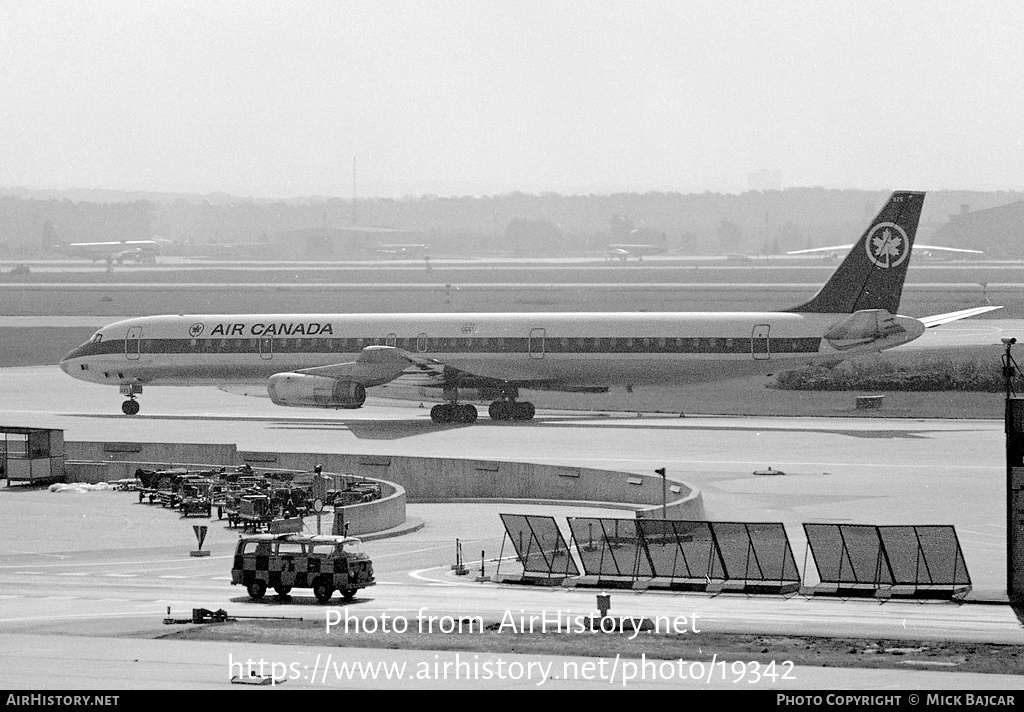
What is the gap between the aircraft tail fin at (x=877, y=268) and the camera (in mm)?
55719

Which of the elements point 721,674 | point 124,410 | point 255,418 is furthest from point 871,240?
point 721,674

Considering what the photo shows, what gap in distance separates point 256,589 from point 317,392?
31204mm

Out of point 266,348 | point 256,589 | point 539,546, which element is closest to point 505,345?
point 266,348

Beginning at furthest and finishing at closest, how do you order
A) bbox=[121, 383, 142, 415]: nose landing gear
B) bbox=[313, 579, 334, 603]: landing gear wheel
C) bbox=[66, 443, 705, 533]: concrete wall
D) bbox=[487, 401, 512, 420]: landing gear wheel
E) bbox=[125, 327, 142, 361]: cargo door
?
bbox=[125, 327, 142, 361]: cargo door, bbox=[121, 383, 142, 415]: nose landing gear, bbox=[487, 401, 512, 420]: landing gear wheel, bbox=[66, 443, 705, 533]: concrete wall, bbox=[313, 579, 334, 603]: landing gear wheel

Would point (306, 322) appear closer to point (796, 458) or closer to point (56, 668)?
point (796, 458)

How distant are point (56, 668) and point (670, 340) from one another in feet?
128

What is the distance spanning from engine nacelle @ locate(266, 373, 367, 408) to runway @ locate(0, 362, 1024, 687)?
1.00 m

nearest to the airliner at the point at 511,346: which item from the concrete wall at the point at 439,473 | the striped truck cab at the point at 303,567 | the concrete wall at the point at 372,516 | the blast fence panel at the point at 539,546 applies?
the concrete wall at the point at 439,473

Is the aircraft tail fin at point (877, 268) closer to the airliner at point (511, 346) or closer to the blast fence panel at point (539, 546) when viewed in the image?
the airliner at point (511, 346)

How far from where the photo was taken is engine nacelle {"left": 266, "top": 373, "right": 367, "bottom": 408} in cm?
5766

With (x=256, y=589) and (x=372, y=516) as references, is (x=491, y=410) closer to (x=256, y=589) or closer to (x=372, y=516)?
(x=372, y=516)

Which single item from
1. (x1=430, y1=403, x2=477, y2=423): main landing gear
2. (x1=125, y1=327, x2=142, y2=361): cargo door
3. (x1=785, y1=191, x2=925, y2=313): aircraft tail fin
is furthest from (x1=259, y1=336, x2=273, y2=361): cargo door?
(x1=785, y1=191, x2=925, y2=313): aircraft tail fin

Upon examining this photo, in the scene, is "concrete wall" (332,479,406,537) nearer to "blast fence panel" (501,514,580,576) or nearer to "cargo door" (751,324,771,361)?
"blast fence panel" (501,514,580,576)

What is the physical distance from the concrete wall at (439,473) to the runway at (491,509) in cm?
112
